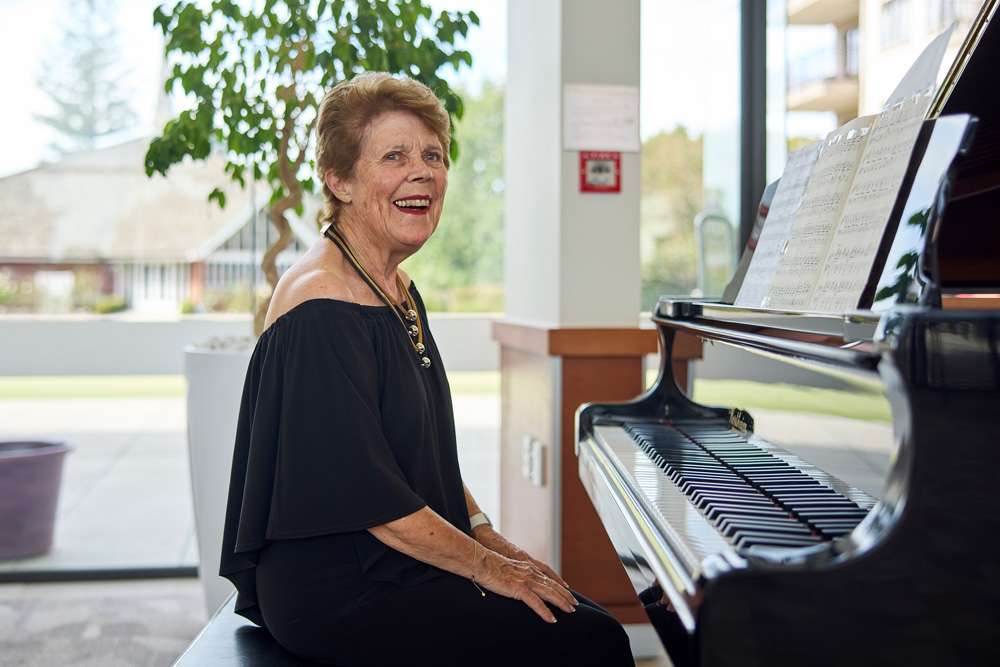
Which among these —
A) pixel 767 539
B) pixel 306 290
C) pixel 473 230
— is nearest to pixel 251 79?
pixel 306 290

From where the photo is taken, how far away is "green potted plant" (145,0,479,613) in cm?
302

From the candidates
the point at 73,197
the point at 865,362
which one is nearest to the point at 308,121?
the point at 73,197

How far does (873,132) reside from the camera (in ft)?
5.41

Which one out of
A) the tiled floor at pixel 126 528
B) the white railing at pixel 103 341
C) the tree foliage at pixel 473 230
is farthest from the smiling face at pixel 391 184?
the tree foliage at pixel 473 230

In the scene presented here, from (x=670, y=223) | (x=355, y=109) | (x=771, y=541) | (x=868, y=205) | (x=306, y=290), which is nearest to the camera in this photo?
(x=771, y=541)

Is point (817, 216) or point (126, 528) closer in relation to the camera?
point (817, 216)

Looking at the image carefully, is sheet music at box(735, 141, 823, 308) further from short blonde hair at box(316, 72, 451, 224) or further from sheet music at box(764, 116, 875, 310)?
short blonde hair at box(316, 72, 451, 224)

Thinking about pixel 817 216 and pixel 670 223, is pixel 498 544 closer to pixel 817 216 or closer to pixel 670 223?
pixel 817 216

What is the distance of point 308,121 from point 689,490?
2.05m

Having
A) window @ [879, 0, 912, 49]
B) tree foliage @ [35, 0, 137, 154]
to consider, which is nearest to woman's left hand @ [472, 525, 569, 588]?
tree foliage @ [35, 0, 137, 154]

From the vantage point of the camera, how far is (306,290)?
1.75m

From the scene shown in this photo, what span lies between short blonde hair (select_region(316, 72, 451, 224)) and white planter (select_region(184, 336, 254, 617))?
1186 mm

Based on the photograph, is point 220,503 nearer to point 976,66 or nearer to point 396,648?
point 396,648

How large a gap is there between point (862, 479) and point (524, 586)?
1.79 feet
